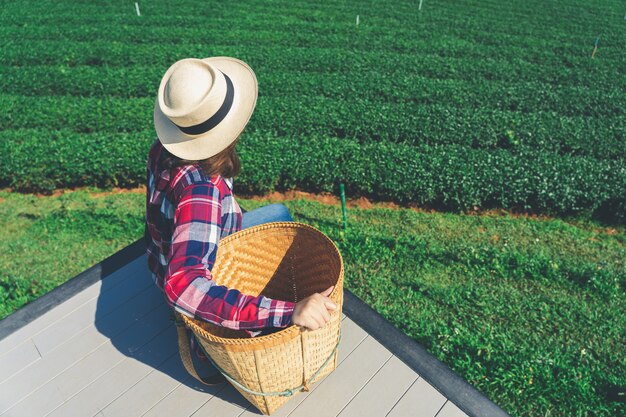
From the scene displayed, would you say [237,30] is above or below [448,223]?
above

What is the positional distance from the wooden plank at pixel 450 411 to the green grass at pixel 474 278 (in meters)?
1.40

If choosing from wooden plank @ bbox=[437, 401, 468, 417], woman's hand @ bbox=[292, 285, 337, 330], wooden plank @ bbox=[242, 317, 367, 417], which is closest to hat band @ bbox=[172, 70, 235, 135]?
woman's hand @ bbox=[292, 285, 337, 330]

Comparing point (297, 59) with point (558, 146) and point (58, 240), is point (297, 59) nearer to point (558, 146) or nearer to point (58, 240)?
point (558, 146)

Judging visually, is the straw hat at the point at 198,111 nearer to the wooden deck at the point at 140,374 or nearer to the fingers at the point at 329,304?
the fingers at the point at 329,304

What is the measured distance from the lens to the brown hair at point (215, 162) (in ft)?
8.98

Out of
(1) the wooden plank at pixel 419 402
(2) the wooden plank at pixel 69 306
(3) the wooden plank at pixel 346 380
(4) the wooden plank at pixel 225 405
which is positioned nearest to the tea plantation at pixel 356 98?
(2) the wooden plank at pixel 69 306

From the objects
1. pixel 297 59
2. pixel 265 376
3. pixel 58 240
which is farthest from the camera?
pixel 297 59

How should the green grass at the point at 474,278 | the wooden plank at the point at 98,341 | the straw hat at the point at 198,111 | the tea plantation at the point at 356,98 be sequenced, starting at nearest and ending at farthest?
the straw hat at the point at 198,111
the wooden plank at the point at 98,341
the green grass at the point at 474,278
the tea plantation at the point at 356,98

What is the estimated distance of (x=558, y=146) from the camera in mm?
8820

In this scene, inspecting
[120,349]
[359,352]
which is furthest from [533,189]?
[120,349]

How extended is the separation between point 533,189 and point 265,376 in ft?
20.1

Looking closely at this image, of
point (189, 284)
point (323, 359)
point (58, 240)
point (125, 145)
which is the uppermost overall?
point (189, 284)

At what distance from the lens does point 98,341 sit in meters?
3.46

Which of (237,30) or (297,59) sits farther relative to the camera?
(237,30)
